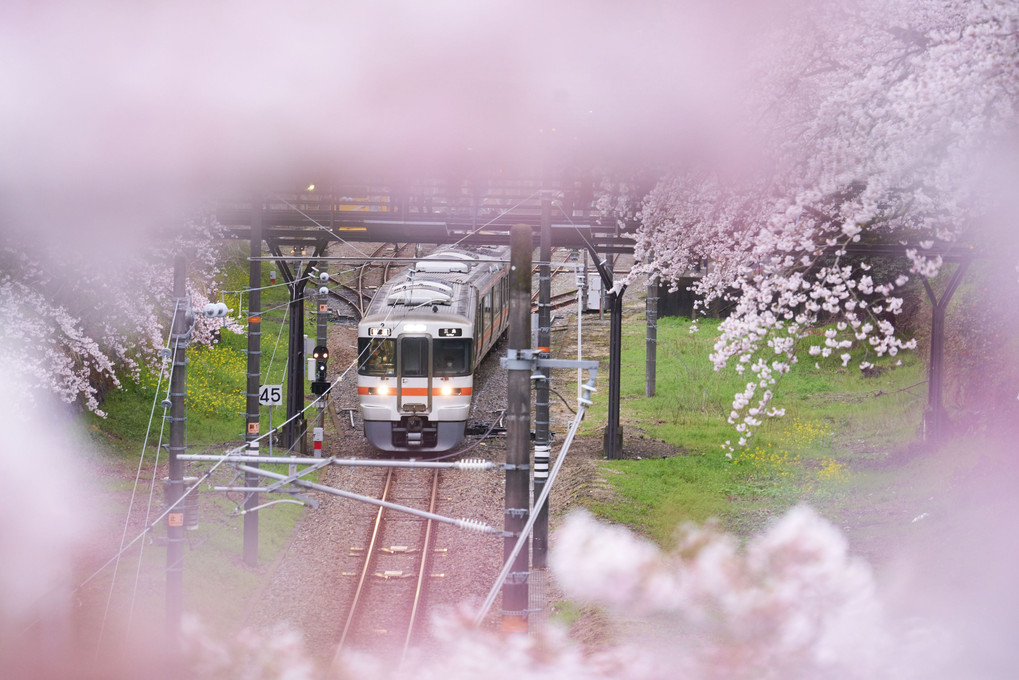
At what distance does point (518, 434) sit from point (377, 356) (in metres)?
10.2

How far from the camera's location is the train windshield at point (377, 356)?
18906 millimetres

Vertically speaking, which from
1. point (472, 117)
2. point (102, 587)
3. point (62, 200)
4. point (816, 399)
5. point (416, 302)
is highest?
point (472, 117)

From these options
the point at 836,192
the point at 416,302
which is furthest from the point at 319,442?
the point at 836,192

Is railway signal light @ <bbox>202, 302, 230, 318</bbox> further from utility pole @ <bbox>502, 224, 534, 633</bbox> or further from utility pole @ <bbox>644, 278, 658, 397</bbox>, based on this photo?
utility pole @ <bbox>644, 278, 658, 397</bbox>

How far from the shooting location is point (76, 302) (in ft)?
60.5

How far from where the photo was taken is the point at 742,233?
13141 mm

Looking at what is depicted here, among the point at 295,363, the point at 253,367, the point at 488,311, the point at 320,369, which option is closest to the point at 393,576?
the point at 253,367

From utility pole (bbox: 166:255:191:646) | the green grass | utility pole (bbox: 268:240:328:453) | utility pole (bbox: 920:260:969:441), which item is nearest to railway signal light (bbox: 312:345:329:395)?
utility pole (bbox: 268:240:328:453)

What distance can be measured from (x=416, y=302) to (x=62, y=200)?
21.4 feet

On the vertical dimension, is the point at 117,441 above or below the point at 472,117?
below

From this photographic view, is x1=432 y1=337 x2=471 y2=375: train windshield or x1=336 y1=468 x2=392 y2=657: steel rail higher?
x1=432 y1=337 x2=471 y2=375: train windshield

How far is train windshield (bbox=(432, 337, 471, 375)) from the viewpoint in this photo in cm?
1902

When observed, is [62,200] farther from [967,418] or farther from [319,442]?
[967,418]

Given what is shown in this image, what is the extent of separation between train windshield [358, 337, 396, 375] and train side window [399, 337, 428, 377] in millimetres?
189
